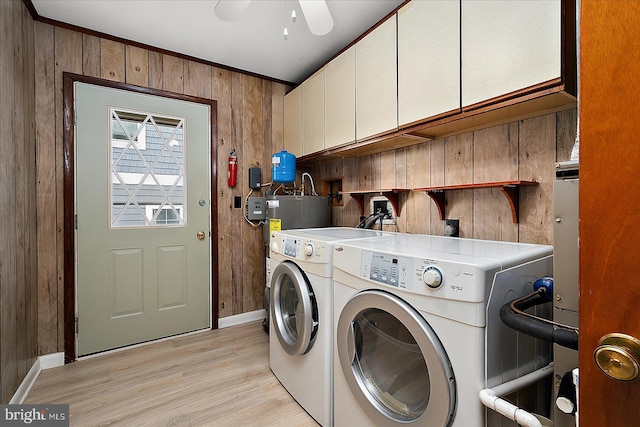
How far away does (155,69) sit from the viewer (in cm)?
250

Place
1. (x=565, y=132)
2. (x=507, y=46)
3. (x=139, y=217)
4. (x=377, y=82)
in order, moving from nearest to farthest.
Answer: (x=507, y=46) < (x=565, y=132) < (x=377, y=82) < (x=139, y=217)

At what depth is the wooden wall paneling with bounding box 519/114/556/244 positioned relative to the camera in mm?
1426

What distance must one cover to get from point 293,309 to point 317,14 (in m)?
1.62

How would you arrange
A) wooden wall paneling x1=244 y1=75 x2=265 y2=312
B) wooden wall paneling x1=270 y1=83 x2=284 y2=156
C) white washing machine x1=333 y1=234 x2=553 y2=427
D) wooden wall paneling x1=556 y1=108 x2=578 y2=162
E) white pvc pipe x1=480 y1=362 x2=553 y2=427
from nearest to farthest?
white pvc pipe x1=480 y1=362 x2=553 y2=427 → white washing machine x1=333 y1=234 x2=553 y2=427 → wooden wall paneling x1=556 y1=108 x2=578 y2=162 → wooden wall paneling x1=244 y1=75 x2=265 y2=312 → wooden wall paneling x1=270 y1=83 x2=284 y2=156

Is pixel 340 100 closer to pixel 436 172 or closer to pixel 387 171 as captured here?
pixel 387 171

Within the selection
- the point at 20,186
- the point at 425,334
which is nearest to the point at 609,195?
the point at 425,334

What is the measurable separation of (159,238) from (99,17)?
1644 mm

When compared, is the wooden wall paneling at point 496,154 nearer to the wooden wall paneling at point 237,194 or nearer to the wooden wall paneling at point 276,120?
the wooden wall paneling at point 276,120

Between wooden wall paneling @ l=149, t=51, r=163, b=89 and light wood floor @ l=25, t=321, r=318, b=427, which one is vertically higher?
→ wooden wall paneling @ l=149, t=51, r=163, b=89

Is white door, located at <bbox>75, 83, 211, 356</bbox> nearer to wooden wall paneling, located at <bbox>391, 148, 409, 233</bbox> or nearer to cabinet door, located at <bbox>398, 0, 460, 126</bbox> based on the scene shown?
wooden wall paneling, located at <bbox>391, 148, 409, 233</bbox>

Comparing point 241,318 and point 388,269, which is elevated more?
point 388,269

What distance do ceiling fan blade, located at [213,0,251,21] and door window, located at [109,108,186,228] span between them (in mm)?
1320

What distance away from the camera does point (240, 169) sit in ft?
9.52

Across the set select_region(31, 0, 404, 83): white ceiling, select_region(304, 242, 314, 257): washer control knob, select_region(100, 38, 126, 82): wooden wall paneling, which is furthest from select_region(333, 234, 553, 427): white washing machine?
select_region(100, 38, 126, 82): wooden wall paneling
